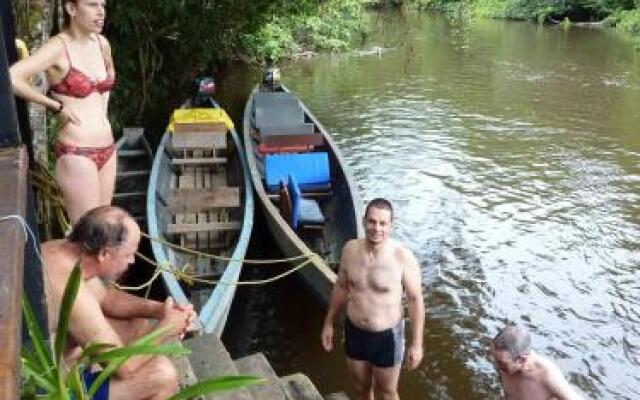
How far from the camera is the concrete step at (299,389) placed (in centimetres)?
388

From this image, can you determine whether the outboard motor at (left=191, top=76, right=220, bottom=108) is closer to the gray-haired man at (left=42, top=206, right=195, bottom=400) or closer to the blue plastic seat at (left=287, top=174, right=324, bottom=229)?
the blue plastic seat at (left=287, top=174, right=324, bottom=229)

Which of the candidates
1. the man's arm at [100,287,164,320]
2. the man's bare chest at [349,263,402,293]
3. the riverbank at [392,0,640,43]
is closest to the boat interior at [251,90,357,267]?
the man's bare chest at [349,263,402,293]

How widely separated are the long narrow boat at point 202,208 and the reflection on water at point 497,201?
94 centimetres

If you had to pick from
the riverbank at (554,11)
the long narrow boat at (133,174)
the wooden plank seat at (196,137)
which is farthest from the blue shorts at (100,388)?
the riverbank at (554,11)

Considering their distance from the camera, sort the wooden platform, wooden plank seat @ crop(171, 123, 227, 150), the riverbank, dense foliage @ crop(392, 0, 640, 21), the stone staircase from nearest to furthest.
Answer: the wooden platform
the stone staircase
wooden plank seat @ crop(171, 123, 227, 150)
the riverbank
dense foliage @ crop(392, 0, 640, 21)

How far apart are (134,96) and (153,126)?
89 cm

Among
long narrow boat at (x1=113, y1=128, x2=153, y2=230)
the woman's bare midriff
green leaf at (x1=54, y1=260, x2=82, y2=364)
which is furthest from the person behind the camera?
long narrow boat at (x1=113, y1=128, x2=153, y2=230)

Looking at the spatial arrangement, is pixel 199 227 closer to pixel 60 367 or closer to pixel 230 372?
pixel 230 372

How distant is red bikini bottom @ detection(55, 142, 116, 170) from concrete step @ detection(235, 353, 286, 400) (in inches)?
57.5

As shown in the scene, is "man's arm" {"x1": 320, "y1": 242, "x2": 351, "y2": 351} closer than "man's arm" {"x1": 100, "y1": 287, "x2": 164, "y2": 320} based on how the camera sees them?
No

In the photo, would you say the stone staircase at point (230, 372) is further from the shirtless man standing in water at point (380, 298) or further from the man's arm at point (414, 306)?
the man's arm at point (414, 306)

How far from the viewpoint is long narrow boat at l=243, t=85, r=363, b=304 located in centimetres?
682

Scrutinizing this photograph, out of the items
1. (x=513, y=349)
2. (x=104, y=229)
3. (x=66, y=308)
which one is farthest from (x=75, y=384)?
(x=513, y=349)

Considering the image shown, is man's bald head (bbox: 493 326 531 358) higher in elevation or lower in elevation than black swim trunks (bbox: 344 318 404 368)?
higher
